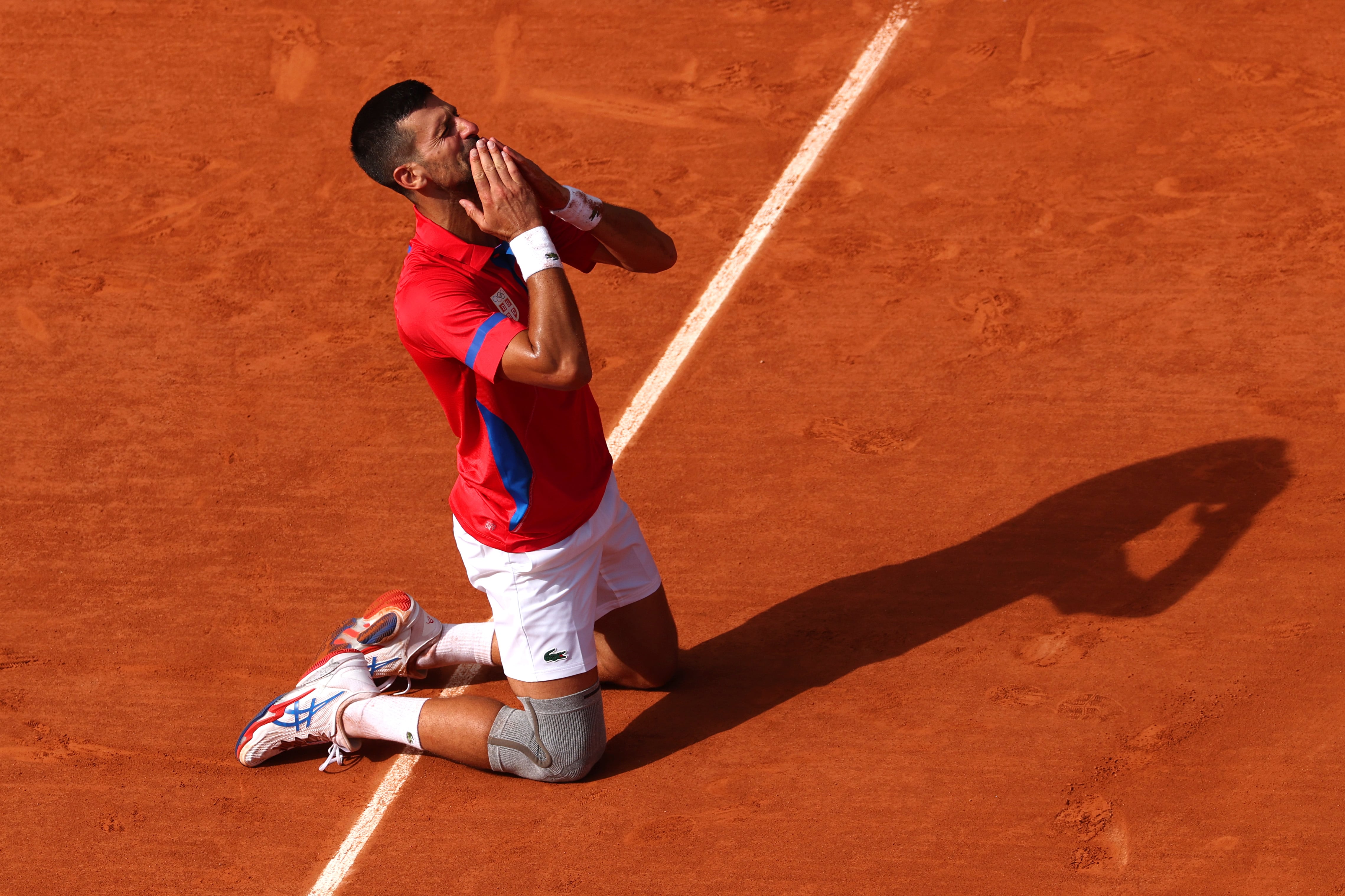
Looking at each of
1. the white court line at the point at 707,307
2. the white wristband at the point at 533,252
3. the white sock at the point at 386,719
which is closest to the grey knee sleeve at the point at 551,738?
the white sock at the point at 386,719

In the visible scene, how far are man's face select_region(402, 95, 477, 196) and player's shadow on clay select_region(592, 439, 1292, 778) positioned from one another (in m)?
2.15

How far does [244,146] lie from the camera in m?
8.52

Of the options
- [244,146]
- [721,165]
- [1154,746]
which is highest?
[244,146]

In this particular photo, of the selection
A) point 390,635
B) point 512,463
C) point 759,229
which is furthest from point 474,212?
point 759,229

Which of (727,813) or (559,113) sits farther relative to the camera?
(559,113)

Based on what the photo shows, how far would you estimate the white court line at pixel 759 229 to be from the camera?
256 inches

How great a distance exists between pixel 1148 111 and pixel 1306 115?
87 cm

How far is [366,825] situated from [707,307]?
3.35 meters

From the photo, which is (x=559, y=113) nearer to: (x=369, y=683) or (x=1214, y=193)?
(x=1214, y=193)

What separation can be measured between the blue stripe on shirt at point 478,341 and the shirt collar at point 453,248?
12.9 inches

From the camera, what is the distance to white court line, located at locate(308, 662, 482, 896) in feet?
15.0

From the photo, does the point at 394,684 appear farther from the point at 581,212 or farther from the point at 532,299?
the point at 581,212

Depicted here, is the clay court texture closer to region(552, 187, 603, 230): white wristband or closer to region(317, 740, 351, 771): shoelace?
region(317, 740, 351, 771): shoelace

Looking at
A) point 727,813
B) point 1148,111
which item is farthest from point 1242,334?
point 727,813
